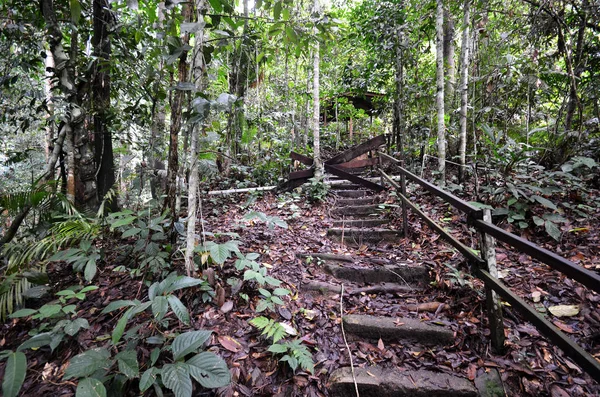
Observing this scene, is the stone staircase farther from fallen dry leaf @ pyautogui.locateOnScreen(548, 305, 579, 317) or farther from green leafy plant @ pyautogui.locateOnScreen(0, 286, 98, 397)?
green leafy plant @ pyautogui.locateOnScreen(0, 286, 98, 397)

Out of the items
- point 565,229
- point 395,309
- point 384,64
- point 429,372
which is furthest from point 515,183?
point 384,64

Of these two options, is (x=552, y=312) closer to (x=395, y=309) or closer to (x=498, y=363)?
(x=498, y=363)

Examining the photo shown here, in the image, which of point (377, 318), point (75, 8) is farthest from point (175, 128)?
point (377, 318)

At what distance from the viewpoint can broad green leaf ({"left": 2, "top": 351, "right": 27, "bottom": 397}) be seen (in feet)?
4.66

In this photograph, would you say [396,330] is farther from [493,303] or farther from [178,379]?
[178,379]

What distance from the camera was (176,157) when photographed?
294 centimetres

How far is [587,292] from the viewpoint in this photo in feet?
7.53

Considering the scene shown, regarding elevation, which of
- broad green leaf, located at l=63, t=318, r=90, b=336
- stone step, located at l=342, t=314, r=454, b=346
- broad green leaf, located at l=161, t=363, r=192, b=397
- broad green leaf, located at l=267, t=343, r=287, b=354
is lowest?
stone step, located at l=342, t=314, r=454, b=346

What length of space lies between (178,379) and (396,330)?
66.1 inches

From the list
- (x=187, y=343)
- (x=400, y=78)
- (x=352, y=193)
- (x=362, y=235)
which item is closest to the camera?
(x=187, y=343)

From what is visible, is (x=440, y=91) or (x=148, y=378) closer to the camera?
(x=148, y=378)

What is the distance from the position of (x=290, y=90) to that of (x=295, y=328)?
950cm

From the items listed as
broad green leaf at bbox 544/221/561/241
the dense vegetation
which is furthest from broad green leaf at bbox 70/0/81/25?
broad green leaf at bbox 544/221/561/241

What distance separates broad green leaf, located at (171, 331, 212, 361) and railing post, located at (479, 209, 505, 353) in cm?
197
